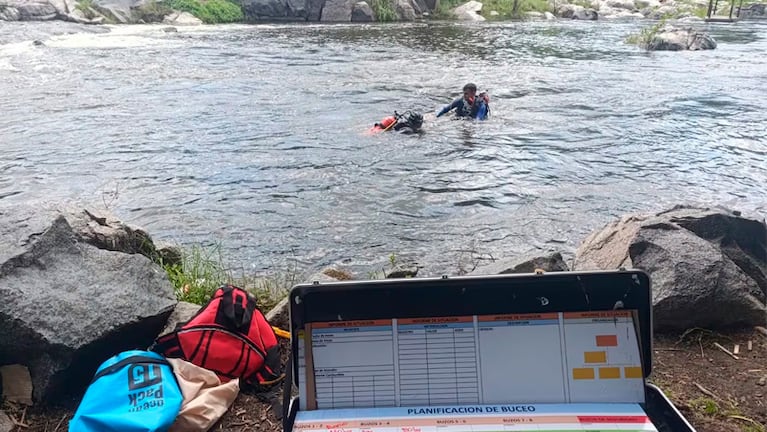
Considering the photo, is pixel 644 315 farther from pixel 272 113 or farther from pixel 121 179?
pixel 272 113

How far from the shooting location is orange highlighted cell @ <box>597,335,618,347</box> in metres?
1.90

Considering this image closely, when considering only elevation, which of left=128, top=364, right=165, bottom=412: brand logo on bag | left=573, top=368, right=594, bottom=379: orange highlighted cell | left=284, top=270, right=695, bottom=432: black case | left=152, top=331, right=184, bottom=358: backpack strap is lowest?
left=152, top=331, right=184, bottom=358: backpack strap

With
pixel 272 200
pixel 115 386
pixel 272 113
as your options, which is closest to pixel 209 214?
pixel 272 200

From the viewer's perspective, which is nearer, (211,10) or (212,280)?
(212,280)

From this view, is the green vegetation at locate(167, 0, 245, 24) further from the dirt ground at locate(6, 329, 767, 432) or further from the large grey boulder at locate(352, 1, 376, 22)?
the dirt ground at locate(6, 329, 767, 432)

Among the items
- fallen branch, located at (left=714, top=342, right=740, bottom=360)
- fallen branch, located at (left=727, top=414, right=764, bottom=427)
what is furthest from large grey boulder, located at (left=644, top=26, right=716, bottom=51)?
fallen branch, located at (left=727, top=414, right=764, bottom=427)

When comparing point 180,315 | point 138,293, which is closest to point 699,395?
point 180,315

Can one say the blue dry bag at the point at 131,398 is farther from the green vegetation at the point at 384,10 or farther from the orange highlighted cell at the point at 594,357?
the green vegetation at the point at 384,10

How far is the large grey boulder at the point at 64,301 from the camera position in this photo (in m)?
2.86

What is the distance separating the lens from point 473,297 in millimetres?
1948

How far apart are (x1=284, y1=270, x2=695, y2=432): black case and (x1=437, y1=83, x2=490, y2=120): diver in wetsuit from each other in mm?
9467

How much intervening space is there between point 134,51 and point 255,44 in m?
4.46

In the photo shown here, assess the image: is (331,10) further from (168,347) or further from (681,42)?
(168,347)

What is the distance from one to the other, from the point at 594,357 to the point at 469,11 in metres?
36.3
